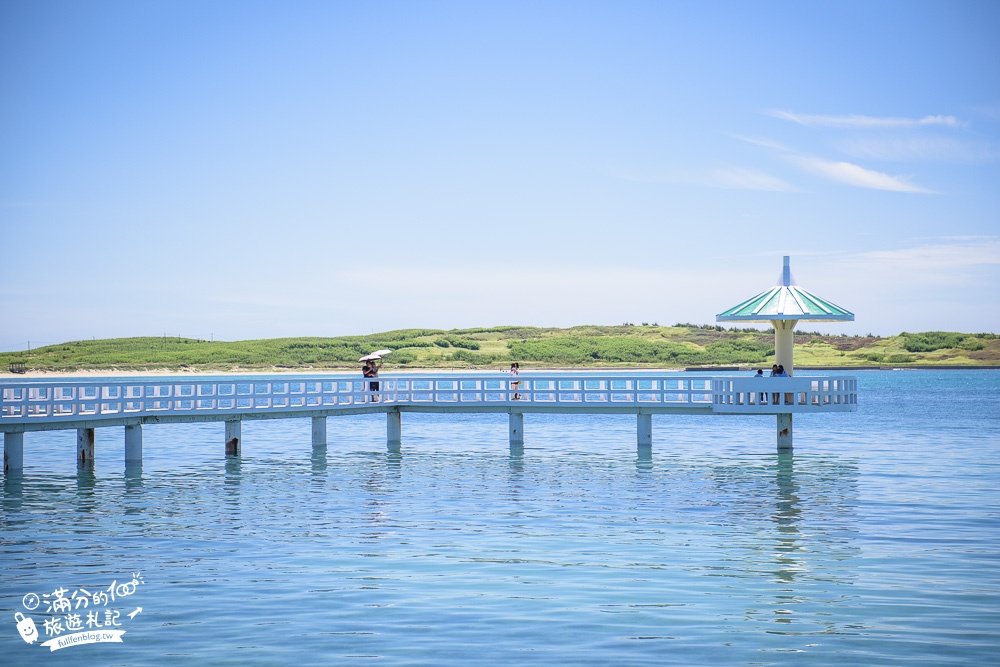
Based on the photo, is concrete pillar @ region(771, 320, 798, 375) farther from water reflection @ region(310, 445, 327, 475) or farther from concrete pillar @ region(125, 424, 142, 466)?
concrete pillar @ region(125, 424, 142, 466)

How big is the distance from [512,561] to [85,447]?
69.2 ft

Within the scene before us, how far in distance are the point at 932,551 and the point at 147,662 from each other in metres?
13.9

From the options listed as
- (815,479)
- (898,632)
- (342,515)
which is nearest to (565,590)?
(898,632)

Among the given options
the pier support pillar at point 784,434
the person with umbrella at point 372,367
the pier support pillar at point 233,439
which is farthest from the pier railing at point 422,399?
the pier support pillar at point 784,434

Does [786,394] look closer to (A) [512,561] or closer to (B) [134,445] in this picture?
(A) [512,561]

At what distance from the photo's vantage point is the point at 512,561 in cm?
1930

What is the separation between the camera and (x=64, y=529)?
75.4ft

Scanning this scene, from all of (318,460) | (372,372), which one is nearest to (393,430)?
(372,372)

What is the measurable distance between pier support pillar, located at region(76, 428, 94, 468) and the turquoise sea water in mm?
708

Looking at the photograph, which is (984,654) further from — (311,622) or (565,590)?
(311,622)

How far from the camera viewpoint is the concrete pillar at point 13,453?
109 feet

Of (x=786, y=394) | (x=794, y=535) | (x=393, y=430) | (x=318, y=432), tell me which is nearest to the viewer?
(x=794, y=535)

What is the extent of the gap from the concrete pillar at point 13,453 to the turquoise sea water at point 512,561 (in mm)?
991

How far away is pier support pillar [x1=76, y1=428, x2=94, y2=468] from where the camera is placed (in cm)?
3516
